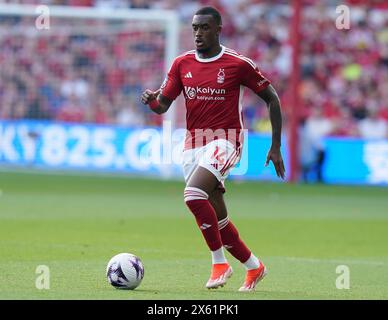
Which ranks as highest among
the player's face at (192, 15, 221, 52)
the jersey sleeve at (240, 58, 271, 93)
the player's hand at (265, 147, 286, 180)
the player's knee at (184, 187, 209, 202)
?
the player's face at (192, 15, 221, 52)

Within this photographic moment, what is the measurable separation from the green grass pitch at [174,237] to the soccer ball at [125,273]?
0.43 feet

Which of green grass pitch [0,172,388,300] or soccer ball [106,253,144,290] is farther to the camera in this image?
green grass pitch [0,172,388,300]

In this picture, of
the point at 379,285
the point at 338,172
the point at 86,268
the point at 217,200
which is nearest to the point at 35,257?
the point at 86,268

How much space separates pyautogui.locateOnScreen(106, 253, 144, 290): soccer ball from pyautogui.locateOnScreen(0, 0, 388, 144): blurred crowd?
19.1 metres

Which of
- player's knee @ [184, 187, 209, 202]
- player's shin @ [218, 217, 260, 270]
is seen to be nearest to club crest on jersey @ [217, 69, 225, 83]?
player's knee @ [184, 187, 209, 202]

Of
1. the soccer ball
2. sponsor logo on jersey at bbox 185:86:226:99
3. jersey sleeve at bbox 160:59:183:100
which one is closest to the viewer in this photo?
the soccer ball

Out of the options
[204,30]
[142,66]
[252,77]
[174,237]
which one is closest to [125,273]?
[252,77]

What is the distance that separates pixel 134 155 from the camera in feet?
89.6

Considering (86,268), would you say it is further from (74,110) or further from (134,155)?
(74,110)

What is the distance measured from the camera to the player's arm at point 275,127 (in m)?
9.21

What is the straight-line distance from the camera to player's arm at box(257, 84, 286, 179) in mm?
9211

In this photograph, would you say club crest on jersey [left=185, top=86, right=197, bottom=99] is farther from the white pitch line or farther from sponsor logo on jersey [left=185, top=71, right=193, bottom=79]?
the white pitch line

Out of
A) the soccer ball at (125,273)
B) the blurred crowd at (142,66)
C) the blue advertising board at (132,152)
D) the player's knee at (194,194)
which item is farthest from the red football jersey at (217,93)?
the blurred crowd at (142,66)

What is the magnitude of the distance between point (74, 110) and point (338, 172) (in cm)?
763
